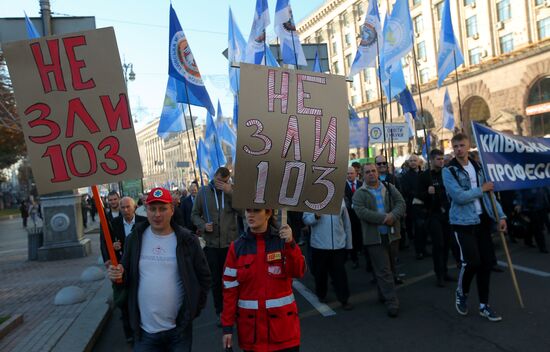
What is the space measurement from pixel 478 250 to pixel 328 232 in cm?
190

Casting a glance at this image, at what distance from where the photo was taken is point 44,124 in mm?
3096

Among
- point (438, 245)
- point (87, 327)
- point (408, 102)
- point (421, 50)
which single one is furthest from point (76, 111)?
point (421, 50)

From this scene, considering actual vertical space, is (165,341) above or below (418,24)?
below

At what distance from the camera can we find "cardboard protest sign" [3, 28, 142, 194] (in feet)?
10.1

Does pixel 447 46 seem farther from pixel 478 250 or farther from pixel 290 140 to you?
pixel 290 140

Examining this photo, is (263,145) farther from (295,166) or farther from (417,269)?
(417,269)

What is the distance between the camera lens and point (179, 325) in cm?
320

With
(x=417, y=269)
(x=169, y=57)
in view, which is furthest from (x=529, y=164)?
(x=169, y=57)

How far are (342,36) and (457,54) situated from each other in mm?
46040

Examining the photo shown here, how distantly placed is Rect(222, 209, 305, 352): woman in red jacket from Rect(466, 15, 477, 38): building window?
40236 millimetres

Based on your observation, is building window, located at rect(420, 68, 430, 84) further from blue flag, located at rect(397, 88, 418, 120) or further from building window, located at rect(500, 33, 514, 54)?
blue flag, located at rect(397, 88, 418, 120)

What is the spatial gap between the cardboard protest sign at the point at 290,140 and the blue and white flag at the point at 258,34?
29.1 ft

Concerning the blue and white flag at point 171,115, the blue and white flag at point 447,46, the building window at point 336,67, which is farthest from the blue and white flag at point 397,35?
the building window at point 336,67

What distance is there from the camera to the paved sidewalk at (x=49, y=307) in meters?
5.39
